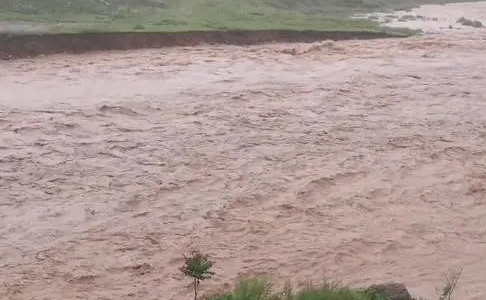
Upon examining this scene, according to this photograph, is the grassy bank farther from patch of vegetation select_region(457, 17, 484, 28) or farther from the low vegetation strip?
patch of vegetation select_region(457, 17, 484, 28)

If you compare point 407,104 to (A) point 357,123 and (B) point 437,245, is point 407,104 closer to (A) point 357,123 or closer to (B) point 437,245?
(A) point 357,123

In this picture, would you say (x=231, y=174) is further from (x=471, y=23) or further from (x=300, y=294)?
(x=471, y=23)

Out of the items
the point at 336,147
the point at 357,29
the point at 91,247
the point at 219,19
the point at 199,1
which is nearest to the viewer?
the point at 91,247

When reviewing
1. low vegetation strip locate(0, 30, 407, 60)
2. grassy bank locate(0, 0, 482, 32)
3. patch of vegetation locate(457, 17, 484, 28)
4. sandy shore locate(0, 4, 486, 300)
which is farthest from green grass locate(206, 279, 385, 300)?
patch of vegetation locate(457, 17, 484, 28)

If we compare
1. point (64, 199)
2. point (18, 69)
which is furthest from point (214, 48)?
point (64, 199)

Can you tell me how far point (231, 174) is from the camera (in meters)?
9.73

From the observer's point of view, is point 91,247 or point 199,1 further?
point 199,1

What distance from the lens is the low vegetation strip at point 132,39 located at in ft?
46.1

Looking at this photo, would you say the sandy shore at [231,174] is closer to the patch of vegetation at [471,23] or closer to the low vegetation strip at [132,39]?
the low vegetation strip at [132,39]

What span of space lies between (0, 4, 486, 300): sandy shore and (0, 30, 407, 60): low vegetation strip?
13.7 inches

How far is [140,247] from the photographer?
7.88m

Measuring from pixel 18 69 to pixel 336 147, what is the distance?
5598mm

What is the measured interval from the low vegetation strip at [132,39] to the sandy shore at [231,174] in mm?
347

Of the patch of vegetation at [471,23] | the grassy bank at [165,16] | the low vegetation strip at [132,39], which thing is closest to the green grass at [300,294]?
the low vegetation strip at [132,39]
